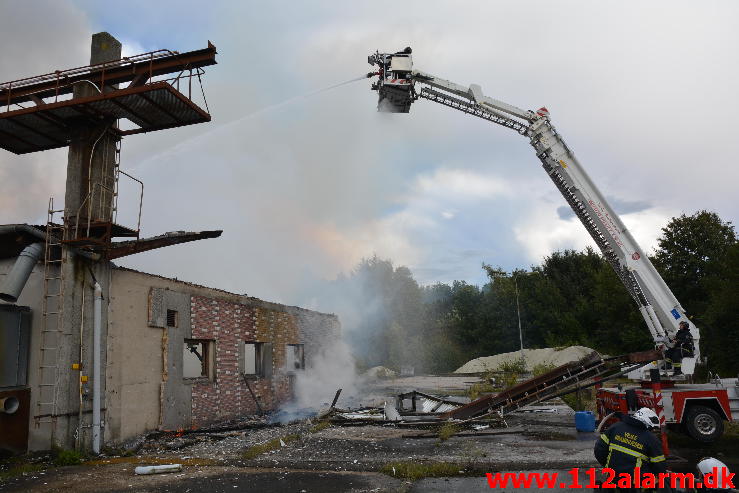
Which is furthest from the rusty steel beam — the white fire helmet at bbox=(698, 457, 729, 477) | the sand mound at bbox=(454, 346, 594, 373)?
the sand mound at bbox=(454, 346, 594, 373)

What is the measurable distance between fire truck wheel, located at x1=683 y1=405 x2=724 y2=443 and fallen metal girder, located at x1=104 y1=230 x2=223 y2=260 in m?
10.9

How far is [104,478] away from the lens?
8.59 m

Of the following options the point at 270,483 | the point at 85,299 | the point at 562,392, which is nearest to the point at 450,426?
the point at 562,392

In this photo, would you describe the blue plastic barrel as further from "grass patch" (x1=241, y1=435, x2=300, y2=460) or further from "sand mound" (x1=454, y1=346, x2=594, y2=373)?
"sand mound" (x1=454, y1=346, x2=594, y2=373)

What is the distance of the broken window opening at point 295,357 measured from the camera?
805 inches

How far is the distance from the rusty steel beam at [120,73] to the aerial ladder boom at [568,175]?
171 inches

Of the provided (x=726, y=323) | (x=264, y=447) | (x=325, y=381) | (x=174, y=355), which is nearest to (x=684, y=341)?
(x=264, y=447)

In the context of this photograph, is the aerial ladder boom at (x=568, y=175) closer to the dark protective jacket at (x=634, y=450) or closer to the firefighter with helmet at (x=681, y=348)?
the firefighter with helmet at (x=681, y=348)

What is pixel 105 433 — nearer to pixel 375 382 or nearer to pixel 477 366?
pixel 375 382

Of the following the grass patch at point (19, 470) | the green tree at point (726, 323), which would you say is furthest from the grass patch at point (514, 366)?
the grass patch at point (19, 470)

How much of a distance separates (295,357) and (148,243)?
10389 millimetres

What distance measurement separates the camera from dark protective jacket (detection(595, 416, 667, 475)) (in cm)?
483

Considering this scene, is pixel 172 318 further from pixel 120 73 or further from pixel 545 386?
pixel 545 386

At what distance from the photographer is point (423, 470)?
848 cm
